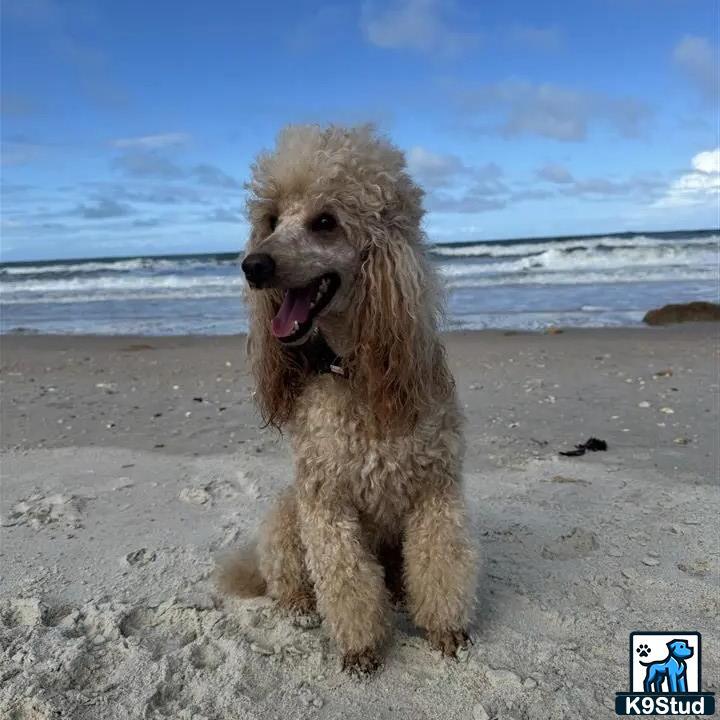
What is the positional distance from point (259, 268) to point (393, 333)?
508 millimetres

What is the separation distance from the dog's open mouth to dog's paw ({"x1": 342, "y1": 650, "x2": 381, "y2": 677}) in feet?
3.80

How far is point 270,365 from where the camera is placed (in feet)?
8.76

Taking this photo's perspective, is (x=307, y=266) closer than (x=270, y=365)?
Yes

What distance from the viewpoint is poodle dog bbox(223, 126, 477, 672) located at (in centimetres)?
244

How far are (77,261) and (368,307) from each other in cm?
4869

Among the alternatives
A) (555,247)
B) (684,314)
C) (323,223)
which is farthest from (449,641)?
(555,247)

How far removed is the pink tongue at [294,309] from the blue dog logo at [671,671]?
170 centimetres

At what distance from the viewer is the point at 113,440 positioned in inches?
218

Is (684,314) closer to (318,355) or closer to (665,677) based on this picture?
(665,677)

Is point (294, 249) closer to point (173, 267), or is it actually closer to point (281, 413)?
point (281, 413)

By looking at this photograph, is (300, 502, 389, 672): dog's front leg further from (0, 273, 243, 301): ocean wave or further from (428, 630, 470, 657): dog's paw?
(0, 273, 243, 301): ocean wave

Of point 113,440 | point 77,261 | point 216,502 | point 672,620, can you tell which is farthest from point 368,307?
point 77,261

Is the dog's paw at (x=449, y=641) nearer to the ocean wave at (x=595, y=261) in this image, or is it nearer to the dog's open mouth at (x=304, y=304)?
the dog's open mouth at (x=304, y=304)

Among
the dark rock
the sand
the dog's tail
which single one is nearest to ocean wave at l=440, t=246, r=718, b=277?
the dark rock
